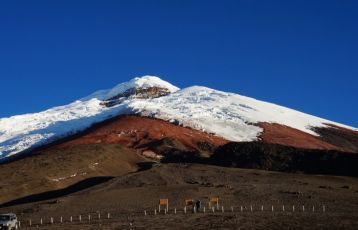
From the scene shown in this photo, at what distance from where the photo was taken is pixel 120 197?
59.6 metres

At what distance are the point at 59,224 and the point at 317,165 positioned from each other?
45621 millimetres

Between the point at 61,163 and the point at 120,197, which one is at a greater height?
the point at 61,163

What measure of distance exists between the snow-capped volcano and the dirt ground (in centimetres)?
6285

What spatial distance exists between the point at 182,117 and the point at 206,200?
297ft

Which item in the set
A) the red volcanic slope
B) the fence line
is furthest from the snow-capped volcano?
the fence line

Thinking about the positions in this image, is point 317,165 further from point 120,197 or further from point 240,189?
point 120,197

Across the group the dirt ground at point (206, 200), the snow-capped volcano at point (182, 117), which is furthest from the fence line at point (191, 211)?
the snow-capped volcano at point (182, 117)

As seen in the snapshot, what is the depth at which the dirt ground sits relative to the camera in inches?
1663

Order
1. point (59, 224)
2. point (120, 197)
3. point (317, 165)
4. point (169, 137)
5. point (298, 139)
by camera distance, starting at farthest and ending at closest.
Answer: point (298, 139) → point (169, 137) → point (317, 165) → point (120, 197) → point (59, 224)

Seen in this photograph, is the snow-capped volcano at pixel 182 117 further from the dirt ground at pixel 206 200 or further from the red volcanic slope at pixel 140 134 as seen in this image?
the dirt ground at pixel 206 200

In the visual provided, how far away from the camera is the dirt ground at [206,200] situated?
4225 cm

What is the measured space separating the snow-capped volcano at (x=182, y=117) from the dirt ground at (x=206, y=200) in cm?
6285

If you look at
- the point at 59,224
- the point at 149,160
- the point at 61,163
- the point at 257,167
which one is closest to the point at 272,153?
the point at 257,167

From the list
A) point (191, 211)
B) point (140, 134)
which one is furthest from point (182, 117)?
point (191, 211)
